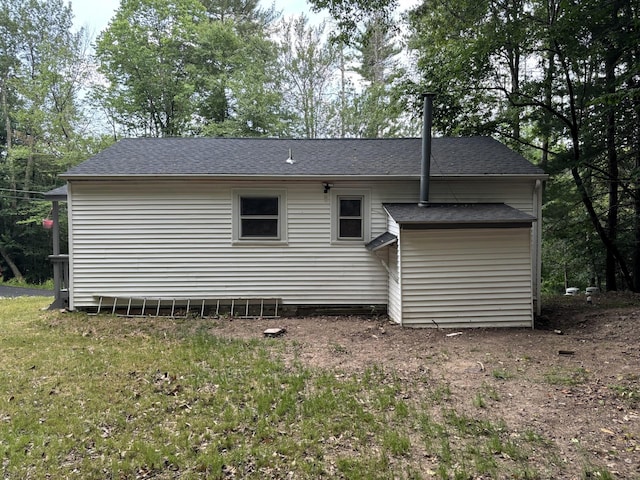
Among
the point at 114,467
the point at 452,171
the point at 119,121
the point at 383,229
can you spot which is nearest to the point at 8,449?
the point at 114,467

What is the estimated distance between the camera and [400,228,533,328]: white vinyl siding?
6.57 m

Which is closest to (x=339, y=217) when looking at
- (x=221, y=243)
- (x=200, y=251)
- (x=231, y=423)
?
(x=221, y=243)

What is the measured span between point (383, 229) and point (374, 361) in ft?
11.1

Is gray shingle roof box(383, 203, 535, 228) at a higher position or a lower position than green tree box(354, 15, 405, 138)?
lower

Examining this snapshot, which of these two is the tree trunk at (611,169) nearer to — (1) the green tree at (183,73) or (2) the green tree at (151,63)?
(1) the green tree at (183,73)

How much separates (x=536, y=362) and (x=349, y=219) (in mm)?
4250

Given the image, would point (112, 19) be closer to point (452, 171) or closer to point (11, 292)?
point (11, 292)

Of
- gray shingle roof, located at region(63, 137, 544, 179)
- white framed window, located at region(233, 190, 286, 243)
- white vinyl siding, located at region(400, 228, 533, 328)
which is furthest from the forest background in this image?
white framed window, located at region(233, 190, 286, 243)

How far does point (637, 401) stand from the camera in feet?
11.8

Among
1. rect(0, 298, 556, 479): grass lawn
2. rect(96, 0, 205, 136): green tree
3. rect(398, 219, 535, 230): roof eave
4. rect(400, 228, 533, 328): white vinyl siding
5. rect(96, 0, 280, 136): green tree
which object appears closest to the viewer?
rect(0, 298, 556, 479): grass lawn

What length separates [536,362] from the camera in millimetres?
4816

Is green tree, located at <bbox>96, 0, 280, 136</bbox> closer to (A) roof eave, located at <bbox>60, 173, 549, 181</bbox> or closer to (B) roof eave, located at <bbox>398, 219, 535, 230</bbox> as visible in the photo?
(A) roof eave, located at <bbox>60, 173, 549, 181</bbox>

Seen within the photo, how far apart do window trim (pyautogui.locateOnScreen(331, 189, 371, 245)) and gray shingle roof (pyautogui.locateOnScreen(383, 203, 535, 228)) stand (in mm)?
547

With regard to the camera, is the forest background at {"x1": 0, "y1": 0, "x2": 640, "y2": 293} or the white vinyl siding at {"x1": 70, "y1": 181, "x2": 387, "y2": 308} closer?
the white vinyl siding at {"x1": 70, "y1": 181, "x2": 387, "y2": 308}
